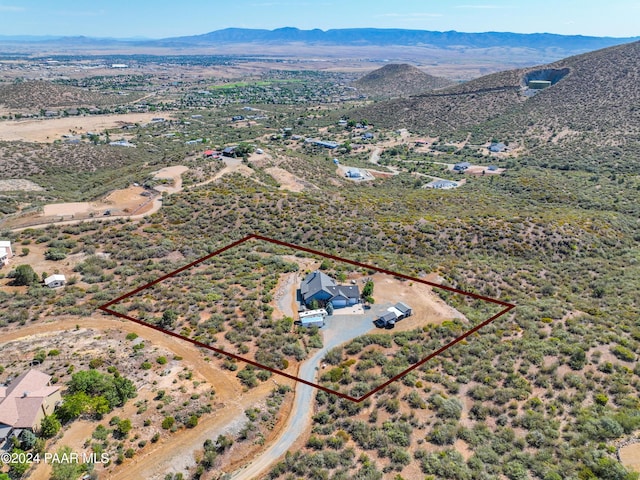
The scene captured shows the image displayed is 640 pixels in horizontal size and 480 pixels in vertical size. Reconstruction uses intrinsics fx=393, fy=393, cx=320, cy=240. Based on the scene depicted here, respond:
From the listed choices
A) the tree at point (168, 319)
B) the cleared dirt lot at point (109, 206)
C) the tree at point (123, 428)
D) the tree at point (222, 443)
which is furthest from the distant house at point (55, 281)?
the tree at point (222, 443)

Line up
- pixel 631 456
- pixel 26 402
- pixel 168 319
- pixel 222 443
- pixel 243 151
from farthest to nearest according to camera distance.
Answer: pixel 243 151 < pixel 168 319 < pixel 222 443 < pixel 26 402 < pixel 631 456

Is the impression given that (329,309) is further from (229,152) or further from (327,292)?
(229,152)

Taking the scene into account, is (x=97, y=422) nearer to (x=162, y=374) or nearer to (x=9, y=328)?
(x=162, y=374)

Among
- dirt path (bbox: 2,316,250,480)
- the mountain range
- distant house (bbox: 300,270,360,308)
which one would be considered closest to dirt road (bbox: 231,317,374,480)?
distant house (bbox: 300,270,360,308)

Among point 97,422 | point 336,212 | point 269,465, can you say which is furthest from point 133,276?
point 336,212

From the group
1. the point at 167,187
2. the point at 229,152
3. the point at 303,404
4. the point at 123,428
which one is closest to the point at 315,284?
the point at 303,404

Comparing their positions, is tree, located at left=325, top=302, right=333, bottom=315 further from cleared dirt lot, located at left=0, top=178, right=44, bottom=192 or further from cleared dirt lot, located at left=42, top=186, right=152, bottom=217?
cleared dirt lot, located at left=0, top=178, right=44, bottom=192
